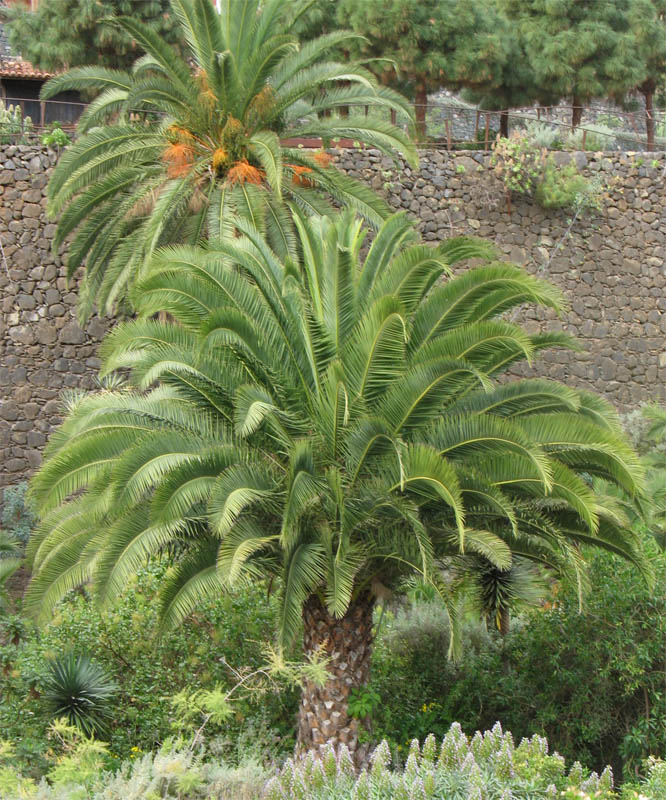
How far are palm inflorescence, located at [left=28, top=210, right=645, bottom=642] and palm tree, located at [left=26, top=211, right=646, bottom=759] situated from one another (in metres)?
0.02

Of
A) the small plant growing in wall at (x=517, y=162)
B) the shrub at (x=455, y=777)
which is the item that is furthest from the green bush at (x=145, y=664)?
the small plant growing in wall at (x=517, y=162)

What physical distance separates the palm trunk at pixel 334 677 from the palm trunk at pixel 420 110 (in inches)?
418

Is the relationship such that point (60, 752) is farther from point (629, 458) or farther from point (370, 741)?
point (629, 458)

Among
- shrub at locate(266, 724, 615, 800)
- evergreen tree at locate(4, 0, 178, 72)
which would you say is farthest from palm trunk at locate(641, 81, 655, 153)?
shrub at locate(266, 724, 615, 800)

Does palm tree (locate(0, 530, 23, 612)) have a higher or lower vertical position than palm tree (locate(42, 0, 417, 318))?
lower

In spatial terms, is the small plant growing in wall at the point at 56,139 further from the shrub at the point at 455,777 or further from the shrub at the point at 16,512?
the shrub at the point at 455,777

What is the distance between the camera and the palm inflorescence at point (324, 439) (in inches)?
337

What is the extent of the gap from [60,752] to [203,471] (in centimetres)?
334

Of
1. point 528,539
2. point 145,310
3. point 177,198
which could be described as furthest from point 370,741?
point 177,198

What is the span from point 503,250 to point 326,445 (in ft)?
29.6

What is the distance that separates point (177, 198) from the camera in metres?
12.4

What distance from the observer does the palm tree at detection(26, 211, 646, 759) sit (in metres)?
8.58

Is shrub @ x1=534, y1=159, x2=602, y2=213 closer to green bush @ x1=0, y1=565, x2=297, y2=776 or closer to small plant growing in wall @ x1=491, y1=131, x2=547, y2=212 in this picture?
small plant growing in wall @ x1=491, y1=131, x2=547, y2=212

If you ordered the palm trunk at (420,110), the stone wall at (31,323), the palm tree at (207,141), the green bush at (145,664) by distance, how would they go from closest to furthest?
the green bush at (145,664), the palm tree at (207,141), the stone wall at (31,323), the palm trunk at (420,110)
